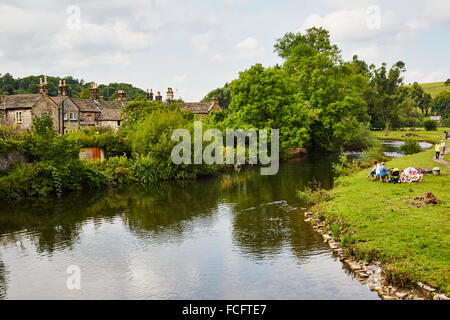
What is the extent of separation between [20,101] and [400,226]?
175 ft

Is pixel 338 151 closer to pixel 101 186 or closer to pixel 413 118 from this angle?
pixel 101 186

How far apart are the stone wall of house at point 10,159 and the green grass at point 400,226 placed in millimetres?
22738

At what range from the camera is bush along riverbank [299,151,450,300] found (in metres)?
12.2

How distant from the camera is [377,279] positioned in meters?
13.2

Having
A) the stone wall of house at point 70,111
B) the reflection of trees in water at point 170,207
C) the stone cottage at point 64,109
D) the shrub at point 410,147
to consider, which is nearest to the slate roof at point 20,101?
the stone cottage at point 64,109

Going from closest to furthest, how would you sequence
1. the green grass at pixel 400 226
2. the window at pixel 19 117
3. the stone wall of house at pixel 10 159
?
the green grass at pixel 400 226 < the stone wall of house at pixel 10 159 < the window at pixel 19 117

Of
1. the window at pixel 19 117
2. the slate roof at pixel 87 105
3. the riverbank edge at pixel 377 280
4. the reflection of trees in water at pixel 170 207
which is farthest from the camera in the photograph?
the slate roof at pixel 87 105

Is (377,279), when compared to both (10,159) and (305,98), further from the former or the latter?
(305,98)

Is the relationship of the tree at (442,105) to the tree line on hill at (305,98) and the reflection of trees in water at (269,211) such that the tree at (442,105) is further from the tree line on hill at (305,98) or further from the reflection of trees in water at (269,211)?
the reflection of trees in water at (269,211)

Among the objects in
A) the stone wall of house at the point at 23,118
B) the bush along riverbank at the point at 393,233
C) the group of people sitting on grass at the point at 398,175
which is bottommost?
the bush along riverbank at the point at 393,233

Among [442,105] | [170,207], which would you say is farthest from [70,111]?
[442,105]

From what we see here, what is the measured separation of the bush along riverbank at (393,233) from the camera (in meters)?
12.2

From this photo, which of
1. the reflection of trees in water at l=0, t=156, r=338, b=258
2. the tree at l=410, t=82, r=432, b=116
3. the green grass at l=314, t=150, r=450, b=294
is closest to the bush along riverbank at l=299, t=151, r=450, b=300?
the green grass at l=314, t=150, r=450, b=294

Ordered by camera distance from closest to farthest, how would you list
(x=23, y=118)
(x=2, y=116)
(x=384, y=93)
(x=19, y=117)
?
(x=2, y=116), (x=23, y=118), (x=19, y=117), (x=384, y=93)
